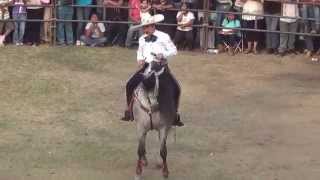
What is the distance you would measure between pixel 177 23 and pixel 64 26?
9.17 feet

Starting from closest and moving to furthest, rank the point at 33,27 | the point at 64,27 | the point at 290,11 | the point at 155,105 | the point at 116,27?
the point at 155,105, the point at 290,11, the point at 64,27, the point at 33,27, the point at 116,27

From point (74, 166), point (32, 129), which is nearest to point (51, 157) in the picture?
point (74, 166)

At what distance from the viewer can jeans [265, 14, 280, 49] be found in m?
18.7

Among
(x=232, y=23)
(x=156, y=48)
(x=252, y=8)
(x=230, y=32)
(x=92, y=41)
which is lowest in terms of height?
(x=92, y=41)

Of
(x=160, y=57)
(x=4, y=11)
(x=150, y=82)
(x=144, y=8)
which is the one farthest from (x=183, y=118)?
(x=4, y=11)

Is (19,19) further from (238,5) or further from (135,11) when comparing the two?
(238,5)

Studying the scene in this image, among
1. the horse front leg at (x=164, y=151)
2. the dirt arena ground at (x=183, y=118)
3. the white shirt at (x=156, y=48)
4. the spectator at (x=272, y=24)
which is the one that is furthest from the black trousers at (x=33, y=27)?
the horse front leg at (x=164, y=151)

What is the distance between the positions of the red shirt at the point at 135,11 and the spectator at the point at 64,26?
1.48 m

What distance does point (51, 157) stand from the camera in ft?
35.9

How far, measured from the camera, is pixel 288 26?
18578 millimetres

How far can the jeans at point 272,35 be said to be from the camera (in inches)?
735

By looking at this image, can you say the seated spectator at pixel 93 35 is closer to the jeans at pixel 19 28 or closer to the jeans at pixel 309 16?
the jeans at pixel 19 28

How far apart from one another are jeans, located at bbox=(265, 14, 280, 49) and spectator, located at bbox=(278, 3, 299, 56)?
161 mm

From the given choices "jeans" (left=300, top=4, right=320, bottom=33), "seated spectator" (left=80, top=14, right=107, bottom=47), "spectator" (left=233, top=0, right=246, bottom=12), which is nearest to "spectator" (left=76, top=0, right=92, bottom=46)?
"seated spectator" (left=80, top=14, right=107, bottom=47)
